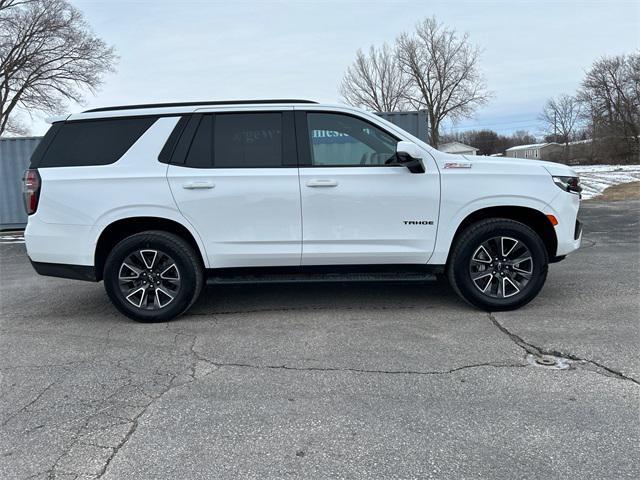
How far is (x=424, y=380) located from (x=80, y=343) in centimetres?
298

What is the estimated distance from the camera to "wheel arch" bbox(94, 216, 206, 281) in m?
4.48

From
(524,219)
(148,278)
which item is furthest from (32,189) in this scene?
(524,219)

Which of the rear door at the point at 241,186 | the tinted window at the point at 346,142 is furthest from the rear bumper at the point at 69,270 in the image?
the tinted window at the point at 346,142

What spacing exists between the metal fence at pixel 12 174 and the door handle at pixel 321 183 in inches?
480

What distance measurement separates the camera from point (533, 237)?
4.42 metres

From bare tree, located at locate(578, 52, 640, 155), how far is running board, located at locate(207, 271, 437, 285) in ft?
166

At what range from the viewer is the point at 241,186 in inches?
171

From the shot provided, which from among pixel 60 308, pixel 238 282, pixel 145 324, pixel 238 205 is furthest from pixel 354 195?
pixel 60 308

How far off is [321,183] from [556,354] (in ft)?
7.87

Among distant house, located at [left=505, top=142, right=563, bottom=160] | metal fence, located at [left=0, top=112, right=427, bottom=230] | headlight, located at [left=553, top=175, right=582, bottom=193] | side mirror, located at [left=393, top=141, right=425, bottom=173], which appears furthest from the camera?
distant house, located at [left=505, top=142, right=563, bottom=160]

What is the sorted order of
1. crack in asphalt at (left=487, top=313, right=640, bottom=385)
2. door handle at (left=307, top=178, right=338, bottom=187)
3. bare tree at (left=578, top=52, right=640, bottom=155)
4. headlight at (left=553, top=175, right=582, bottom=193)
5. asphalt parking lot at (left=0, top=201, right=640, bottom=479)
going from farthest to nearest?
bare tree at (left=578, top=52, right=640, bottom=155), headlight at (left=553, top=175, right=582, bottom=193), door handle at (left=307, top=178, right=338, bottom=187), crack in asphalt at (left=487, top=313, right=640, bottom=385), asphalt parking lot at (left=0, top=201, right=640, bottom=479)

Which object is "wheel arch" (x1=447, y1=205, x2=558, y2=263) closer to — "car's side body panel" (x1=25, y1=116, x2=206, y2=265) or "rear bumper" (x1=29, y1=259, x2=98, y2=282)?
"car's side body panel" (x1=25, y1=116, x2=206, y2=265)

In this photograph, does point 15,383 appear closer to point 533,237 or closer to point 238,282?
point 238,282

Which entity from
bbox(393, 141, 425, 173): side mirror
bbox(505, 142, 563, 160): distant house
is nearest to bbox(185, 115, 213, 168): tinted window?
bbox(393, 141, 425, 173): side mirror
